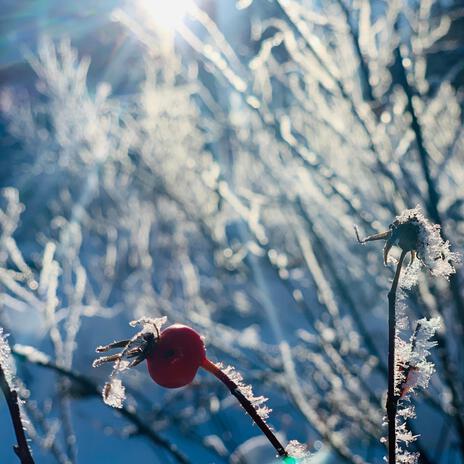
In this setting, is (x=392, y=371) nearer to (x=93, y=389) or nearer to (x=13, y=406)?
(x=13, y=406)

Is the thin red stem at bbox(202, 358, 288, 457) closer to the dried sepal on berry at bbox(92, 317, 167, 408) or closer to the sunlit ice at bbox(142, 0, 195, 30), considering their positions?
the dried sepal on berry at bbox(92, 317, 167, 408)

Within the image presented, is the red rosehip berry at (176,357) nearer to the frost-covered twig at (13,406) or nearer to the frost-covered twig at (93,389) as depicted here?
the frost-covered twig at (13,406)

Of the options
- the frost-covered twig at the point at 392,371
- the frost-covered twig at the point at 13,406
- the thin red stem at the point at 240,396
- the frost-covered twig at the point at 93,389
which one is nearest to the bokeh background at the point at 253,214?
the frost-covered twig at the point at 93,389

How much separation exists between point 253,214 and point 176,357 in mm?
1559

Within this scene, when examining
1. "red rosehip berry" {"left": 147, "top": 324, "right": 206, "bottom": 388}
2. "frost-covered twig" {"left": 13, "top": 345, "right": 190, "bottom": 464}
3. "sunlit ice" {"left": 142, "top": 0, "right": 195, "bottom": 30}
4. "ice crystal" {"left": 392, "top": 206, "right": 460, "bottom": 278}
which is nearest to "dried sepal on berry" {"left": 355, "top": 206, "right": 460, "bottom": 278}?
"ice crystal" {"left": 392, "top": 206, "right": 460, "bottom": 278}

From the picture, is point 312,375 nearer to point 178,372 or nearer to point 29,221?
point 178,372

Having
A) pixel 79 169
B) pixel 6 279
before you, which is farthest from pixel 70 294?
pixel 79 169

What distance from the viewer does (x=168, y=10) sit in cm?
190

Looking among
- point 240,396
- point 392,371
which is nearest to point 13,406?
point 240,396

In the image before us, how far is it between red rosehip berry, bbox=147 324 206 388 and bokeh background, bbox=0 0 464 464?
11.8 inches

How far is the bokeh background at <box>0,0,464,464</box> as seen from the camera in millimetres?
1652

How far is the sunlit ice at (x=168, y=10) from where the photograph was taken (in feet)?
5.18

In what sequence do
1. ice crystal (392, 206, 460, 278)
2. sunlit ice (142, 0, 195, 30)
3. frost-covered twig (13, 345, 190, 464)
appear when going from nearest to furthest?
ice crystal (392, 206, 460, 278) < frost-covered twig (13, 345, 190, 464) < sunlit ice (142, 0, 195, 30)

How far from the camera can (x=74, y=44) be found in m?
10.2
